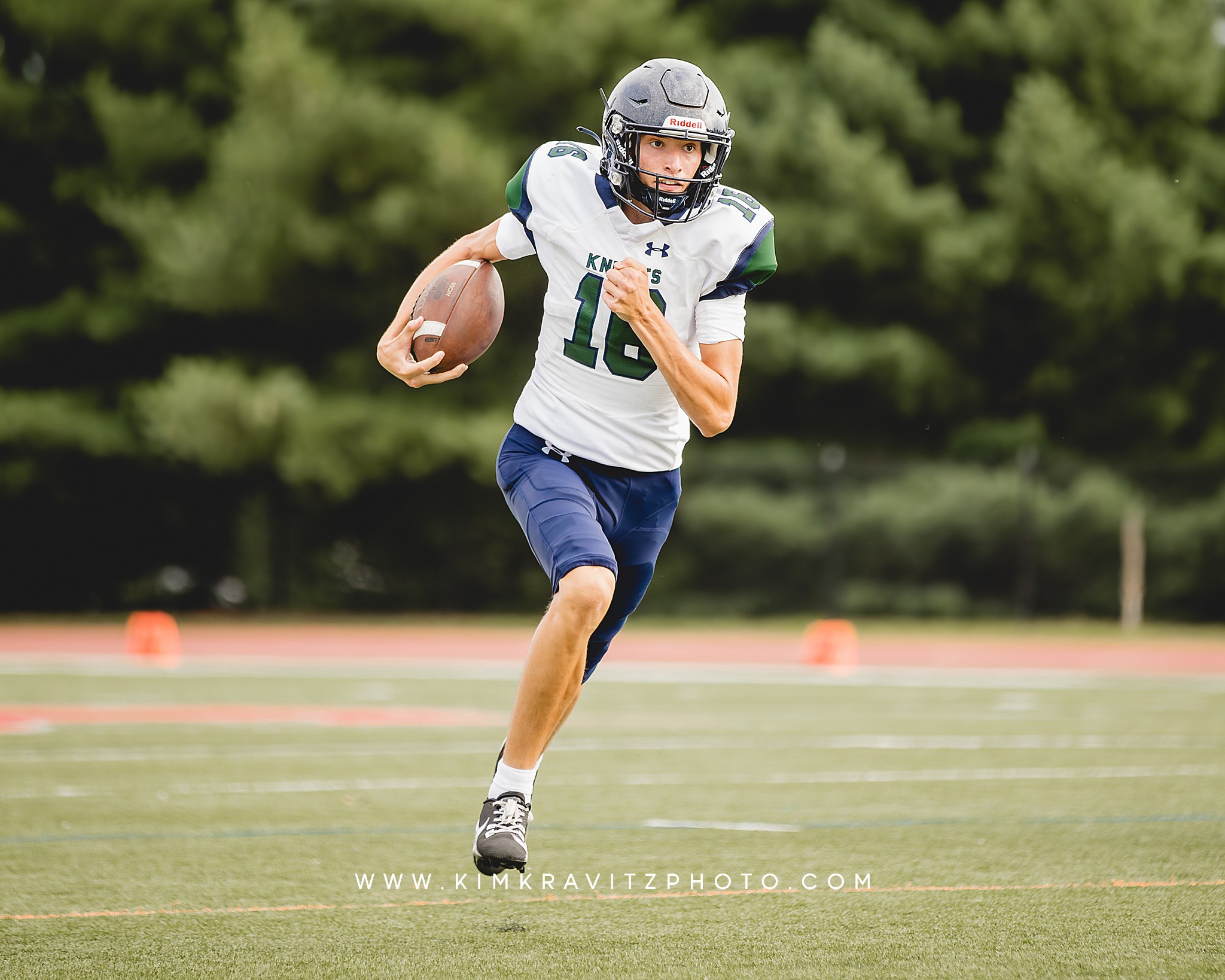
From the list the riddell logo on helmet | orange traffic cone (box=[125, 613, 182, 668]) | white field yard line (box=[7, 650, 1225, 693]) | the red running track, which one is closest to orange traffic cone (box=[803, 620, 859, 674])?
white field yard line (box=[7, 650, 1225, 693])

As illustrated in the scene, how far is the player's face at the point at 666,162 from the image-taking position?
3971 millimetres

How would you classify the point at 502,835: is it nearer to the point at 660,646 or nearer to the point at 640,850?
the point at 640,850

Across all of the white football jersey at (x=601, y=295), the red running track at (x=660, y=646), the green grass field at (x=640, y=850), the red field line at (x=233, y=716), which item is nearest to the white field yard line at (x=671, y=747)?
the green grass field at (x=640, y=850)

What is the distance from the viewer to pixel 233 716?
9.00 meters

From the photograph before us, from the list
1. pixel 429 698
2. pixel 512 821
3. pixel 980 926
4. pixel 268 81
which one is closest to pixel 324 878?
pixel 512 821

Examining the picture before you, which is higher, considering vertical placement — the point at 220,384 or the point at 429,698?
the point at 220,384

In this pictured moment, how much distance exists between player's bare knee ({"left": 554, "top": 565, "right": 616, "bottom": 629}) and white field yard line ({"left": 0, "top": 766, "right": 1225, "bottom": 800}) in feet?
8.38

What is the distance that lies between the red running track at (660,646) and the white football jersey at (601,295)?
396 inches

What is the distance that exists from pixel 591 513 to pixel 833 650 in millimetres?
9741

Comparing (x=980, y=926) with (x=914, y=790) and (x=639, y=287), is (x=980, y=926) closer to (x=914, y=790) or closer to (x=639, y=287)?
(x=639, y=287)

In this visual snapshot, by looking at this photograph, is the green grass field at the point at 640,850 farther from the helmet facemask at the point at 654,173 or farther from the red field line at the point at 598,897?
the helmet facemask at the point at 654,173

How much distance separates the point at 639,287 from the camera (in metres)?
3.81

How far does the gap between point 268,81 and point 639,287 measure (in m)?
16.5

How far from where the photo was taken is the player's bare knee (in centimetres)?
380
